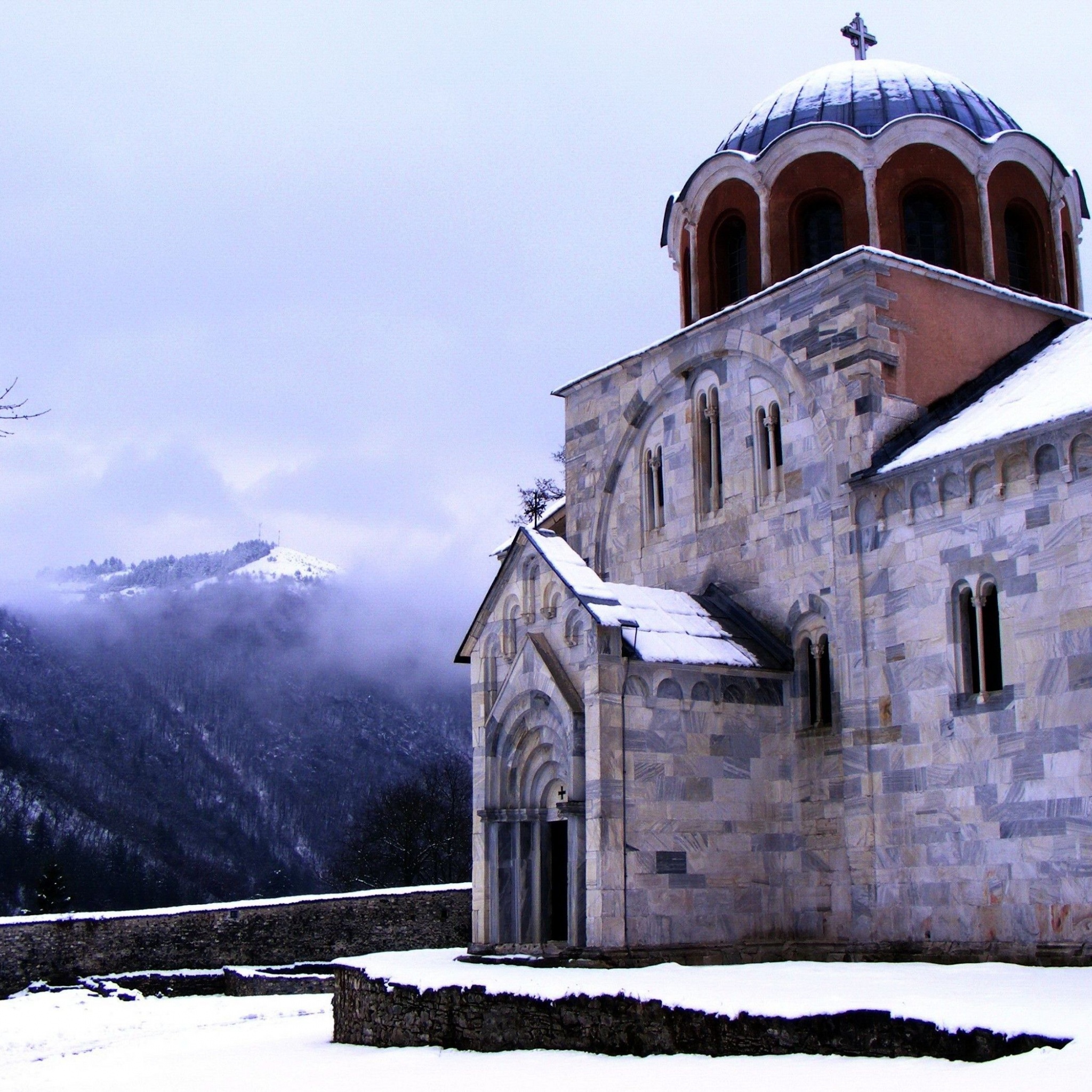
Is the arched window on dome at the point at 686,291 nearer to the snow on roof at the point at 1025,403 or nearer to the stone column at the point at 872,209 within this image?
the stone column at the point at 872,209

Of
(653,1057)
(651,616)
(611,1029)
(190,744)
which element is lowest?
(653,1057)

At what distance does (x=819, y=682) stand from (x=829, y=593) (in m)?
1.00

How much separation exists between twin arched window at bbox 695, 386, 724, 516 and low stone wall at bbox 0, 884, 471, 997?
41.3ft

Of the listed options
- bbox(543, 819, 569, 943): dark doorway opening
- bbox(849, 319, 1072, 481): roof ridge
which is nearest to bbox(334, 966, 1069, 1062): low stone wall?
bbox(543, 819, 569, 943): dark doorway opening

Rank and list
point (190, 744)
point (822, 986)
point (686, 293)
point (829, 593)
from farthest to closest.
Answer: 1. point (190, 744)
2. point (686, 293)
3. point (829, 593)
4. point (822, 986)

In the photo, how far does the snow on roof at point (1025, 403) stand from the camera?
13.7 metres

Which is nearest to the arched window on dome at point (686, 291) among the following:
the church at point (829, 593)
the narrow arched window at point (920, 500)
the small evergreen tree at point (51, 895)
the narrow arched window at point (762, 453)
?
the church at point (829, 593)

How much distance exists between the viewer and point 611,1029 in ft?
37.3

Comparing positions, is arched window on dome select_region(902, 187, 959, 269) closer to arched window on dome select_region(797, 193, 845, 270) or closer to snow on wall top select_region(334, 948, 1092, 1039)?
arched window on dome select_region(797, 193, 845, 270)

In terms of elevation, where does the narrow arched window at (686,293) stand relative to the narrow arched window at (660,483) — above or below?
above

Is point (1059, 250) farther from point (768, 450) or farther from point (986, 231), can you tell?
point (768, 450)

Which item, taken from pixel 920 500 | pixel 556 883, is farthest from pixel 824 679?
pixel 556 883

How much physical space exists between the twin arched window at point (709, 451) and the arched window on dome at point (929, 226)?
122 inches

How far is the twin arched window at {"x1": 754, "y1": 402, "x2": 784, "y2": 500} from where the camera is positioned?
16484 millimetres
